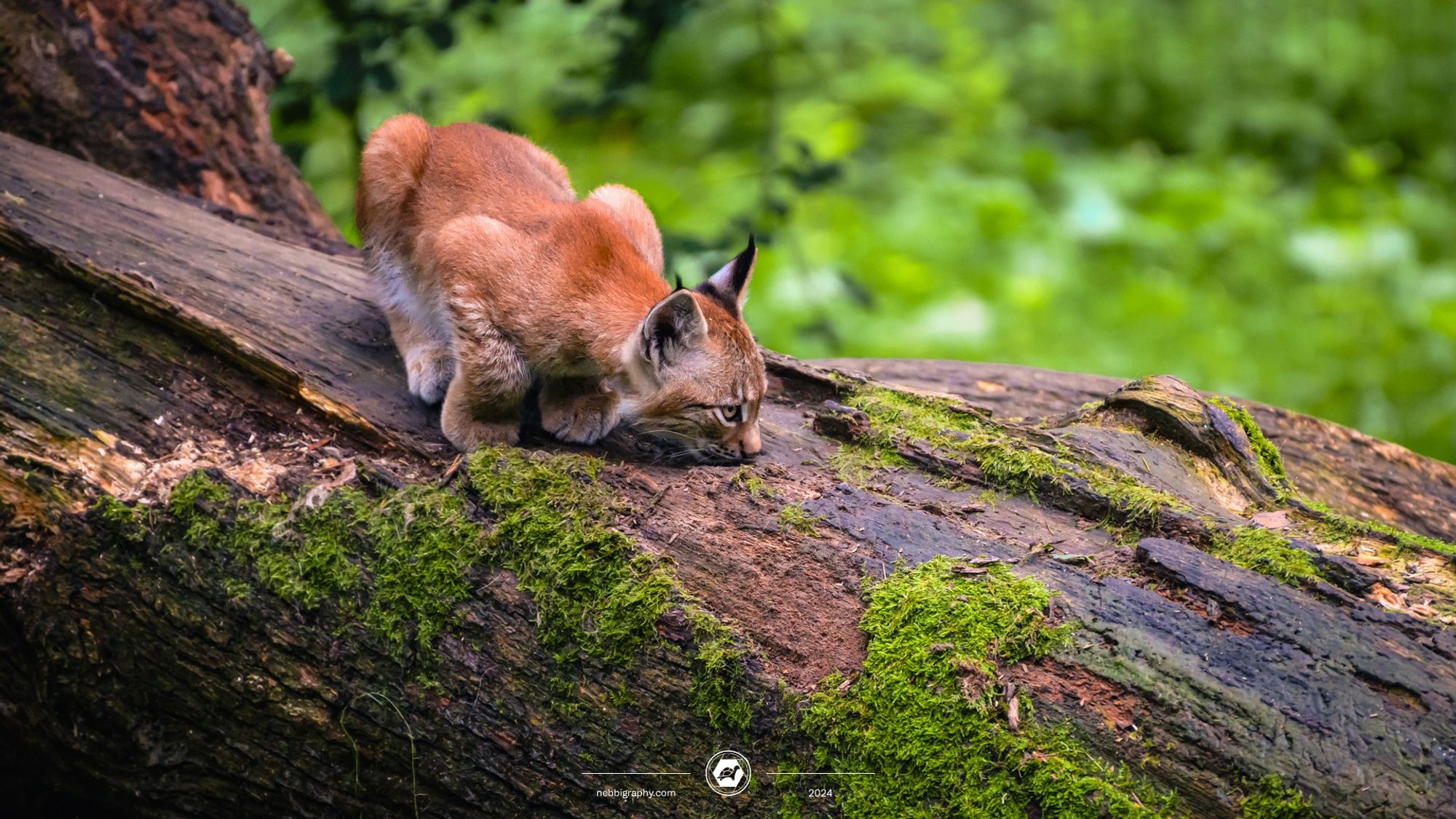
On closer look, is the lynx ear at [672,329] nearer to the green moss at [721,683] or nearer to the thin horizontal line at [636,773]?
the green moss at [721,683]

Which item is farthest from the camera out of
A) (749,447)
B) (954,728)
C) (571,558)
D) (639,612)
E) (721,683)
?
(749,447)

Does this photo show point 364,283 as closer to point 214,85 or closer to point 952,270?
point 214,85

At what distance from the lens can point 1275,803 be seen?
2.90 m

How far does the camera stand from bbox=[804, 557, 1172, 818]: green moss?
2.98 meters

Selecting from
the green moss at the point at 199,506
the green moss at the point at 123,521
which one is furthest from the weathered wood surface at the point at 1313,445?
the green moss at the point at 123,521

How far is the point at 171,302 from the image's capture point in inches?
161

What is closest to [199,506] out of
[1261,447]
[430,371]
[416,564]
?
[416,564]

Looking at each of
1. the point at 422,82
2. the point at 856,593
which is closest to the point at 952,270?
the point at 422,82

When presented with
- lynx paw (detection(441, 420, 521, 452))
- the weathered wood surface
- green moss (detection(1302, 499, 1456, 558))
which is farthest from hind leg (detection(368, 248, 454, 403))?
green moss (detection(1302, 499, 1456, 558))

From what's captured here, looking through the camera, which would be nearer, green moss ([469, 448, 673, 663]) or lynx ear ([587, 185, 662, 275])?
green moss ([469, 448, 673, 663])

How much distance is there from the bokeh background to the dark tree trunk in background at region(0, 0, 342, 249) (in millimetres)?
507

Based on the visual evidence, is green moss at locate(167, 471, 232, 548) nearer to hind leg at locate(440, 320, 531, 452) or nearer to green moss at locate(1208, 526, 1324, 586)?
hind leg at locate(440, 320, 531, 452)

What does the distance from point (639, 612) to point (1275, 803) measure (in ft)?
5.93

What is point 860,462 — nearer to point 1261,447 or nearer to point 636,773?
point 636,773
